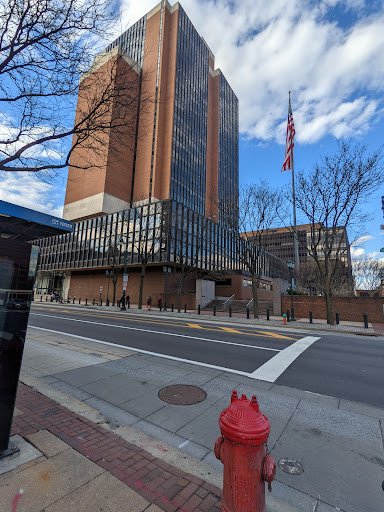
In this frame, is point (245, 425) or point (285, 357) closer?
point (245, 425)

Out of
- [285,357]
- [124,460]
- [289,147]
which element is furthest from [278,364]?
[289,147]

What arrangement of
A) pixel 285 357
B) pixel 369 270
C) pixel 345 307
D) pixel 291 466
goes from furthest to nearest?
pixel 369 270, pixel 345 307, pixel 285 357, pixel 291 466

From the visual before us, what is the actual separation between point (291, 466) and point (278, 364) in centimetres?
445

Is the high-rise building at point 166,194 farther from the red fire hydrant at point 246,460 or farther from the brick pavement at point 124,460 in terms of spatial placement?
the red fire hydrant at point 246,460

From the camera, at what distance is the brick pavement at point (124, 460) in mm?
2295

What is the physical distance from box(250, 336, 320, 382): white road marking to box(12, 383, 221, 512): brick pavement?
12.3 ft

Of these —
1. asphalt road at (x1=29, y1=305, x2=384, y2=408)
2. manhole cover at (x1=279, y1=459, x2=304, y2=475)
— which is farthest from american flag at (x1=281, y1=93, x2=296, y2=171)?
manhole cover at (x1=279, y1=459, x2=304, y2=475)

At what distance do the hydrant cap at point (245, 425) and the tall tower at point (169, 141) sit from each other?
164ft

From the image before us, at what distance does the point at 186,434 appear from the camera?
11.8 feet

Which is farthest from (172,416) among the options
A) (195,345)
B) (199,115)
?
(199,115)

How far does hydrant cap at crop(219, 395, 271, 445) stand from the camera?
190cm

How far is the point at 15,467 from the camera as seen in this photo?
102 inches

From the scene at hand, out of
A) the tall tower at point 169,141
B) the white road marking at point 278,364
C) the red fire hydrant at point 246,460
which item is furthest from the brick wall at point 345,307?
the tall tower at point 169,141

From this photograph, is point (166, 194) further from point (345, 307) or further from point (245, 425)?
point (245, 425)
